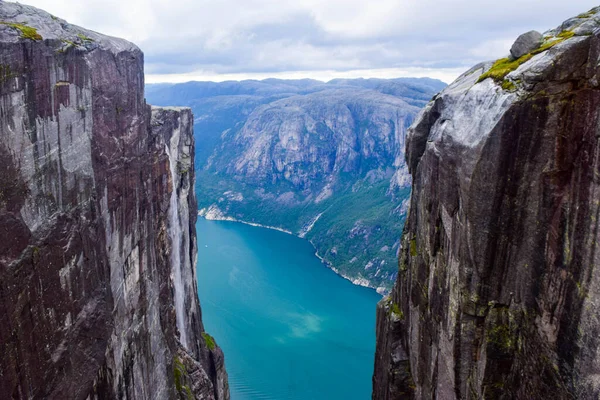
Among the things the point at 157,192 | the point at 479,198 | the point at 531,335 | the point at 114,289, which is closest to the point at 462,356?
the point at 531,335

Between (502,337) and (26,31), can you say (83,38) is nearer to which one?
(26,31)

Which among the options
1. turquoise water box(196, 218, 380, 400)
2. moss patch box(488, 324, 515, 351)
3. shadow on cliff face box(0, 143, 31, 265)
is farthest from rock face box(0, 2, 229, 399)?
turquoise water box(196, 218, 380, 400)

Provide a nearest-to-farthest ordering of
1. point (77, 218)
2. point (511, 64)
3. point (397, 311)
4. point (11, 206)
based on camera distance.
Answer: point (11, 206) < point (511, 64) < point (77, 218) < point (397, 311)

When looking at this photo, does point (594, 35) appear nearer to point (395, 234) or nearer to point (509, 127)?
point (509, 127)

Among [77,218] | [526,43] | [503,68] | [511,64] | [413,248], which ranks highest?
[526,43]

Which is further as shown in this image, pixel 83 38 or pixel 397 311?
pixel 397 311

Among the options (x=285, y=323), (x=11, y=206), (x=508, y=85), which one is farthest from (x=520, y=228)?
(x=285, y=323)
